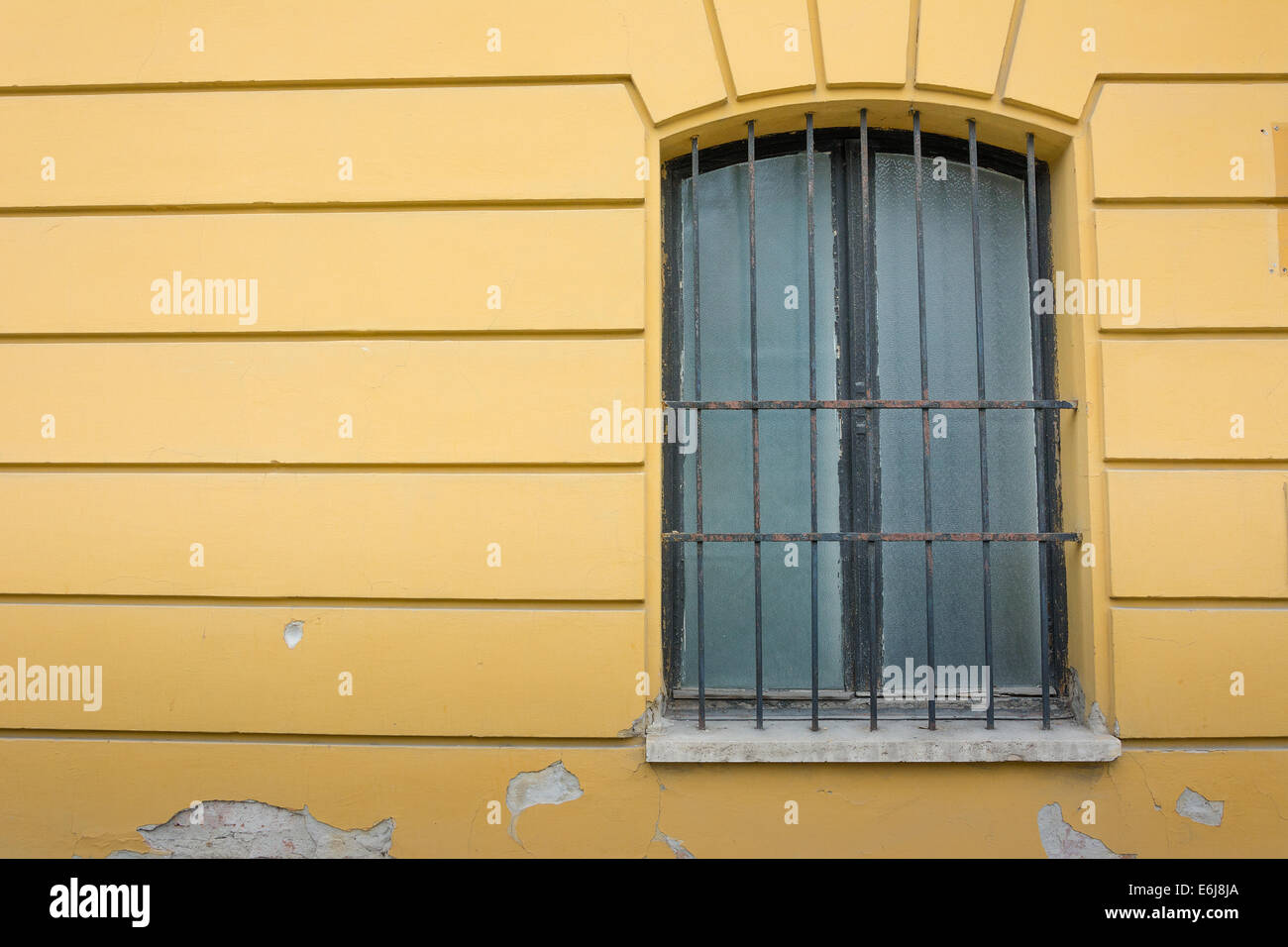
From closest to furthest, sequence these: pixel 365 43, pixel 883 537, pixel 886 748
Answer: pixel 886 748
pixel 883 537
pixel 365 43

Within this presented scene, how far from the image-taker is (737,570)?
3.47m

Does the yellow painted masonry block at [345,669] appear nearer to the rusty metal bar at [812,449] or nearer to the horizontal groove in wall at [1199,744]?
the rusty metal bar at [812,449]

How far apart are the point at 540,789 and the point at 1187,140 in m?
3.50

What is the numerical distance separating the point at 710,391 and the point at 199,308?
2.06 metres

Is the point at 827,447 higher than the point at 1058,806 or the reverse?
higher

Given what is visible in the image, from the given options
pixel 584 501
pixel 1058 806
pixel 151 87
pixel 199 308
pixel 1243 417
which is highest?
pixel 151 87

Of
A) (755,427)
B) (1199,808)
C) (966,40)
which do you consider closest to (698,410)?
(755,427)

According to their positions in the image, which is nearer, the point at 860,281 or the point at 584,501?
the point at 584,501

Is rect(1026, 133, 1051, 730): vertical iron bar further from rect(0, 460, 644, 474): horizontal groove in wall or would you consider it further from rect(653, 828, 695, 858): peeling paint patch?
rect(0, 460, 644, 474): horizontal groove in wall

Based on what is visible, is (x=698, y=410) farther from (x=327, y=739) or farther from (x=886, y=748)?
(x=327, y=739)

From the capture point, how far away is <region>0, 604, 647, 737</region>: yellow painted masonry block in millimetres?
3164

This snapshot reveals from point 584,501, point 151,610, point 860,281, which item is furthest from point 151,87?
point 860,281

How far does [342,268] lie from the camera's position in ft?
10.7
